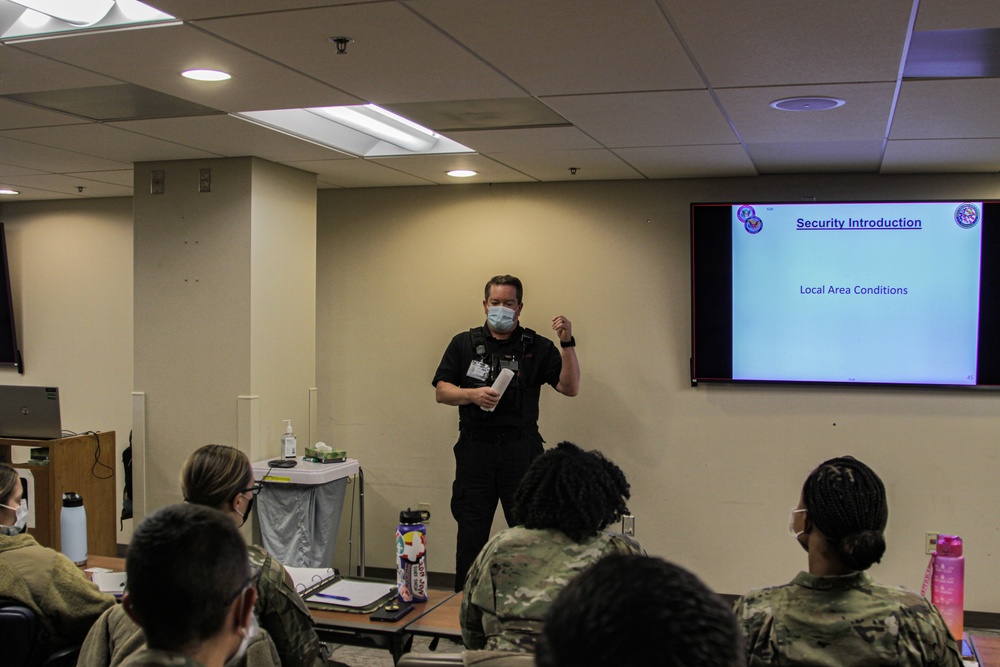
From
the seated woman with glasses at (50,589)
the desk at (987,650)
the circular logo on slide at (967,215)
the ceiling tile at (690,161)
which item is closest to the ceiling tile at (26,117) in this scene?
the seated woman with glasses at (50,589)

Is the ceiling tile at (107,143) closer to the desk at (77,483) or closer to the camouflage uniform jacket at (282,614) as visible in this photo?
the desk at (77,483)

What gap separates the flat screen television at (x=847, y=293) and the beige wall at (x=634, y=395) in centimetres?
16

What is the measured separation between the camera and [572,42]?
264cm

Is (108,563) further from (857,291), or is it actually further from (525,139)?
(857,291)

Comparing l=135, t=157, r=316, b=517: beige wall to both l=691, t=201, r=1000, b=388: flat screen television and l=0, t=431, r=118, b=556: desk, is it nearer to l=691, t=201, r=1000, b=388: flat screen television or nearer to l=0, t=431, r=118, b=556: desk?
l=0, t=431, r=118, b=556: desk

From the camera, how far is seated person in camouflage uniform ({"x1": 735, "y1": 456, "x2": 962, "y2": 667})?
1979 millimetres

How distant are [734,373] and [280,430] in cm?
241

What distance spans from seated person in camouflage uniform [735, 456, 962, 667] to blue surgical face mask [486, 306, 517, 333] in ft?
8.66

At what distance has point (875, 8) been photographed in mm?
2312

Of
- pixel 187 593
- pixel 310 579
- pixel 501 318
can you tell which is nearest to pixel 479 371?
pixel 501 318

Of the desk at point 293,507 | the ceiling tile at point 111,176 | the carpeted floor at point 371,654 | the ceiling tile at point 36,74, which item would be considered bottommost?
the carpeted floor at point 371,654

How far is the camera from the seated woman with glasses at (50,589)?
2693 mm

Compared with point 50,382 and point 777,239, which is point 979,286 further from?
point 50,382

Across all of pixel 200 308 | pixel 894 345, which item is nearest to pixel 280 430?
pixel 200 308
